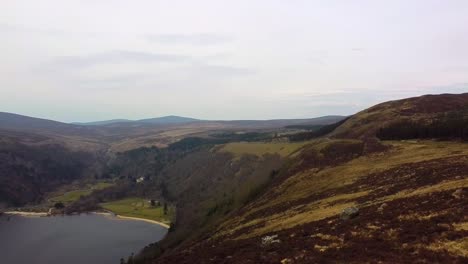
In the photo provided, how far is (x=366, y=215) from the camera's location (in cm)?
4838

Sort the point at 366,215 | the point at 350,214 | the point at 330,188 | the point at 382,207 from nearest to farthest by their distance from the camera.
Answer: the point at 366,215 < the point at 350,214 < the point at 382,207 < the point at 330,188

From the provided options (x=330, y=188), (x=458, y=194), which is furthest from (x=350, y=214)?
(x=330, y=188)

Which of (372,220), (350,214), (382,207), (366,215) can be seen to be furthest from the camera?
(382,207)

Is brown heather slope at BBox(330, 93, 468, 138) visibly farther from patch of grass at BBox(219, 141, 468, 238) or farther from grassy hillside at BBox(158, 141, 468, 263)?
grassy hillside at BBox(158, 141, 468, 263)

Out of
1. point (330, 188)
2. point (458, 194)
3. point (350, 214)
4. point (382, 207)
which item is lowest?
point (330, 188)

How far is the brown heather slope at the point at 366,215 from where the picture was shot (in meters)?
35.7

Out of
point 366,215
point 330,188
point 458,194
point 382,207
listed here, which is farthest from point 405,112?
point 366,215

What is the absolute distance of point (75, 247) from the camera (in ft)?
613

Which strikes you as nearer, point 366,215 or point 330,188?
point 366,215

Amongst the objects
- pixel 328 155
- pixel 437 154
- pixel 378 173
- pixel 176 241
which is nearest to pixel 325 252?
pixel 378 173

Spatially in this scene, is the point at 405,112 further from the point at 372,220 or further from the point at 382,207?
the point at 372,220

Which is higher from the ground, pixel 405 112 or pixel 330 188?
pixel 405 112

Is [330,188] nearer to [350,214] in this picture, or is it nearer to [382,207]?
[382,207]

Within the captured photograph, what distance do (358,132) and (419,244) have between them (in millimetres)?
132937
